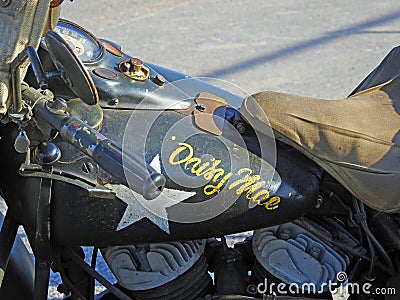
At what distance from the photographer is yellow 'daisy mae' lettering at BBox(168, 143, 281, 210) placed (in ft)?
5.08

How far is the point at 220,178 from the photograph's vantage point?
1.56 meters

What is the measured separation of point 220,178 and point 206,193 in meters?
0.05

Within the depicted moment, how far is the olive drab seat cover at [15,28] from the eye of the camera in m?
1.24

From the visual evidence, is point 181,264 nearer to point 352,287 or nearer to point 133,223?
point 133,223

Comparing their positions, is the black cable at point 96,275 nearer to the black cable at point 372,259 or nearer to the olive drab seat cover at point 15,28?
the olive drab seat cover at point 15,28

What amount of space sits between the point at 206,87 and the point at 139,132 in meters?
0.32

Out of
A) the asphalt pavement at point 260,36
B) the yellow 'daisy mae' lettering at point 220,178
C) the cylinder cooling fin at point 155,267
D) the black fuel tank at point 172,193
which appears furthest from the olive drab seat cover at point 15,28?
the asphalt pavement at point 260,36

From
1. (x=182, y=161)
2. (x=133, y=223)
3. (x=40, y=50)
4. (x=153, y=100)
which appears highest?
(x=40, y=50)

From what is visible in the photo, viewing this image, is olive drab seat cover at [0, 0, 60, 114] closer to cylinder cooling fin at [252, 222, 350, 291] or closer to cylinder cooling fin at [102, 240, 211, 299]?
cylinder cooling fin at [102, 240, 211, 299]

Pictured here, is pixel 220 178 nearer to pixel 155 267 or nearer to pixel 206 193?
pixel 206 193

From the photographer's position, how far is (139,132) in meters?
1.56

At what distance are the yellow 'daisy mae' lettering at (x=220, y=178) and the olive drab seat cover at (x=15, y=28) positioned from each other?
0.42 meters

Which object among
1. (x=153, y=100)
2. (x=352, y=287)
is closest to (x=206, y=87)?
(x=153, y=100)

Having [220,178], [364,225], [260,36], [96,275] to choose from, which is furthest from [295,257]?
[260,36]
